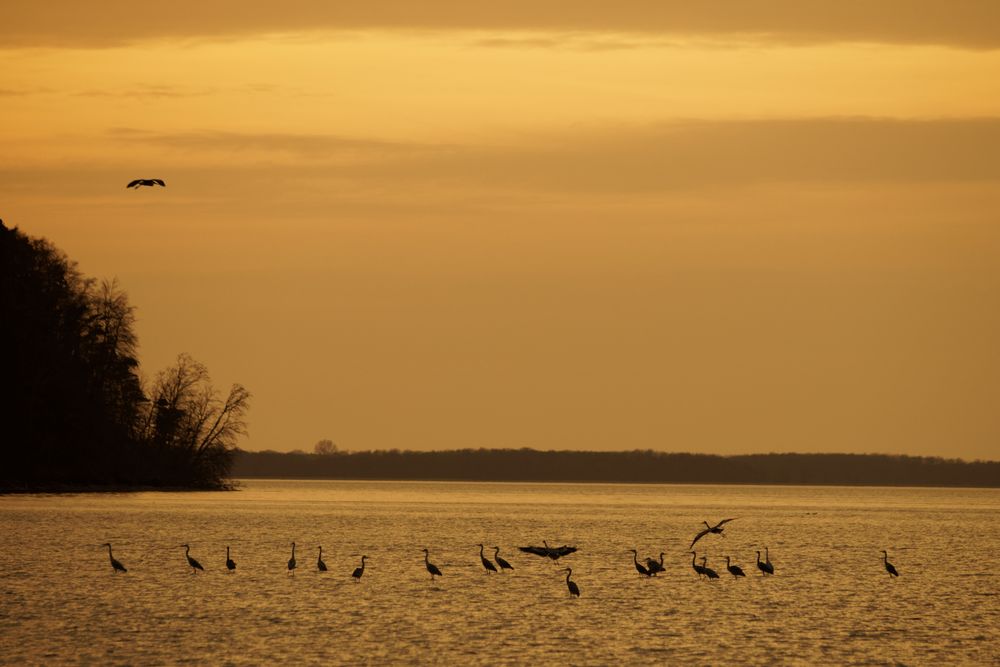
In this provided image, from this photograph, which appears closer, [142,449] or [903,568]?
[903,568]

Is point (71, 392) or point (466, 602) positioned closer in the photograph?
point (466, 602)

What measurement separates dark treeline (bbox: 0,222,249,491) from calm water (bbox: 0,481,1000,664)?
911 inches

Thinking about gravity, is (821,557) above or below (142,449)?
below

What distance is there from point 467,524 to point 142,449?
40.9 meters

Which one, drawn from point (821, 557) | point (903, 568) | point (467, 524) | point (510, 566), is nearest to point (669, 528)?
point (467, 524)

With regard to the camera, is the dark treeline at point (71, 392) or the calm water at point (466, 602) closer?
the calm water at point (466, 602)

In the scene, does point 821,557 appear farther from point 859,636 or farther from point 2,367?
point 2,367

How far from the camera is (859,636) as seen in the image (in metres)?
38.4

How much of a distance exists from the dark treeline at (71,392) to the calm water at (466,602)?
75.9 ft

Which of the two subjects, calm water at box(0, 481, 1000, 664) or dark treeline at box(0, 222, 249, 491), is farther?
dark treeline at box(0, 222, 249, 491)

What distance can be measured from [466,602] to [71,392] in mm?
69686

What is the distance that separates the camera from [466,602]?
44.7 m

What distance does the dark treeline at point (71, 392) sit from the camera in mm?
104438

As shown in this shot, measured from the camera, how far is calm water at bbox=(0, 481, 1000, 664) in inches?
1367
